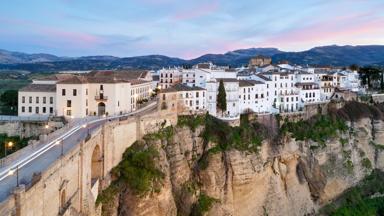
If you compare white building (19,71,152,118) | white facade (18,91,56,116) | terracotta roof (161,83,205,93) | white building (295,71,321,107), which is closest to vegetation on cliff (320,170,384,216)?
white building (295,71,321,107)

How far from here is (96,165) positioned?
3344cm

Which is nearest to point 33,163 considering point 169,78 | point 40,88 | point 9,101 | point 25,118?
point 25,118

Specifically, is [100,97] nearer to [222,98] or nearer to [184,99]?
[184,99]

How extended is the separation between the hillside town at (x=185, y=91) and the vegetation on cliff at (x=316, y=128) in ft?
10.5

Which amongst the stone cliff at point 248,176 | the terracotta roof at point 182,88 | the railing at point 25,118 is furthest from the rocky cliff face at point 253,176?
the railing at point 25,118

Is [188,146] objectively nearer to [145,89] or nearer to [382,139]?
[145,89]

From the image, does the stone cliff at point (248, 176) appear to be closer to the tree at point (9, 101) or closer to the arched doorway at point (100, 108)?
the arched doorway at point (100, 108)

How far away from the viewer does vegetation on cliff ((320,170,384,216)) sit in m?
57.5

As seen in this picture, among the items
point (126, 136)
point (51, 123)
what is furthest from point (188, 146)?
point (51, 123)

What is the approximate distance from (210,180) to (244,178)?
3.96m

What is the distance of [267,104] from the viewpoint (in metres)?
63.8

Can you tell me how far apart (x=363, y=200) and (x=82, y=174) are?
148ft

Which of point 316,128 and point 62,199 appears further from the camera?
point 316,128

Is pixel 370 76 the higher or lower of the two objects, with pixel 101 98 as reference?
higher
